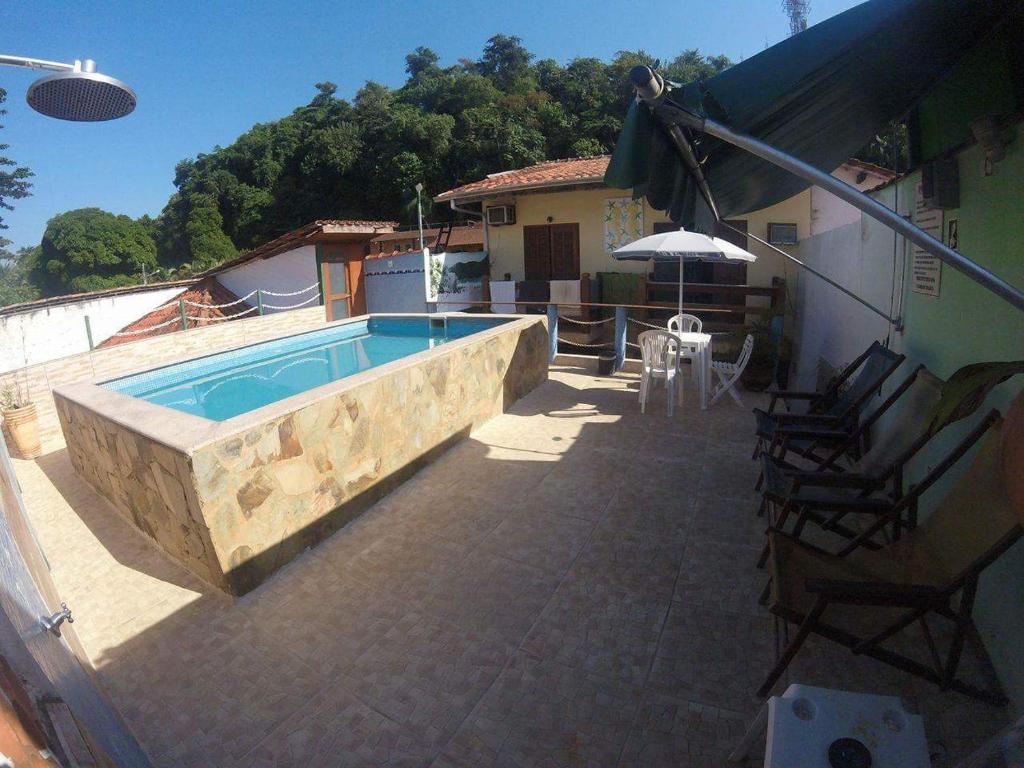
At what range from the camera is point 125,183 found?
33.2 metres

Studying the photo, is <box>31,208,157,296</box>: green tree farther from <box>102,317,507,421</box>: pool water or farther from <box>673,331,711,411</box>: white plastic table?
<box>673,331,711,411</box>: white plastic table

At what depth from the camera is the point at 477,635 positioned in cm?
296

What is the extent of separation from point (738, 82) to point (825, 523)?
255 cm

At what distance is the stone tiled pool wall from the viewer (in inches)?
134

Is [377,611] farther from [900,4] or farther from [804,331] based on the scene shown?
→ [804,331]

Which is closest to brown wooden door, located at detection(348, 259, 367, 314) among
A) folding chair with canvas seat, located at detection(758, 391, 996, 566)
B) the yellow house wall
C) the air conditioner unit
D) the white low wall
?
the white low wall

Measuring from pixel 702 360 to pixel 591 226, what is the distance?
6485 millimetres

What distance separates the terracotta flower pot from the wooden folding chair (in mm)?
7840

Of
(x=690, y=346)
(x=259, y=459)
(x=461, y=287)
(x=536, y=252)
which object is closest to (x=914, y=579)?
(x=259, y=459)

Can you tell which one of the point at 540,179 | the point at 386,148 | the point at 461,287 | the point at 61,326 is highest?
the point at 386,148

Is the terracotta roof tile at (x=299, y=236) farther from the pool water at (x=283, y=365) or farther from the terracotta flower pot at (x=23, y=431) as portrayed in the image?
the terracotta flower pot at (x=23, y=431)

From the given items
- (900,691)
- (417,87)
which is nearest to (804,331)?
(900,691)

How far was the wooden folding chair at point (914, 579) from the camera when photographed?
2178 millimetres

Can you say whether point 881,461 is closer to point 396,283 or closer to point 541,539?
point 541,539
